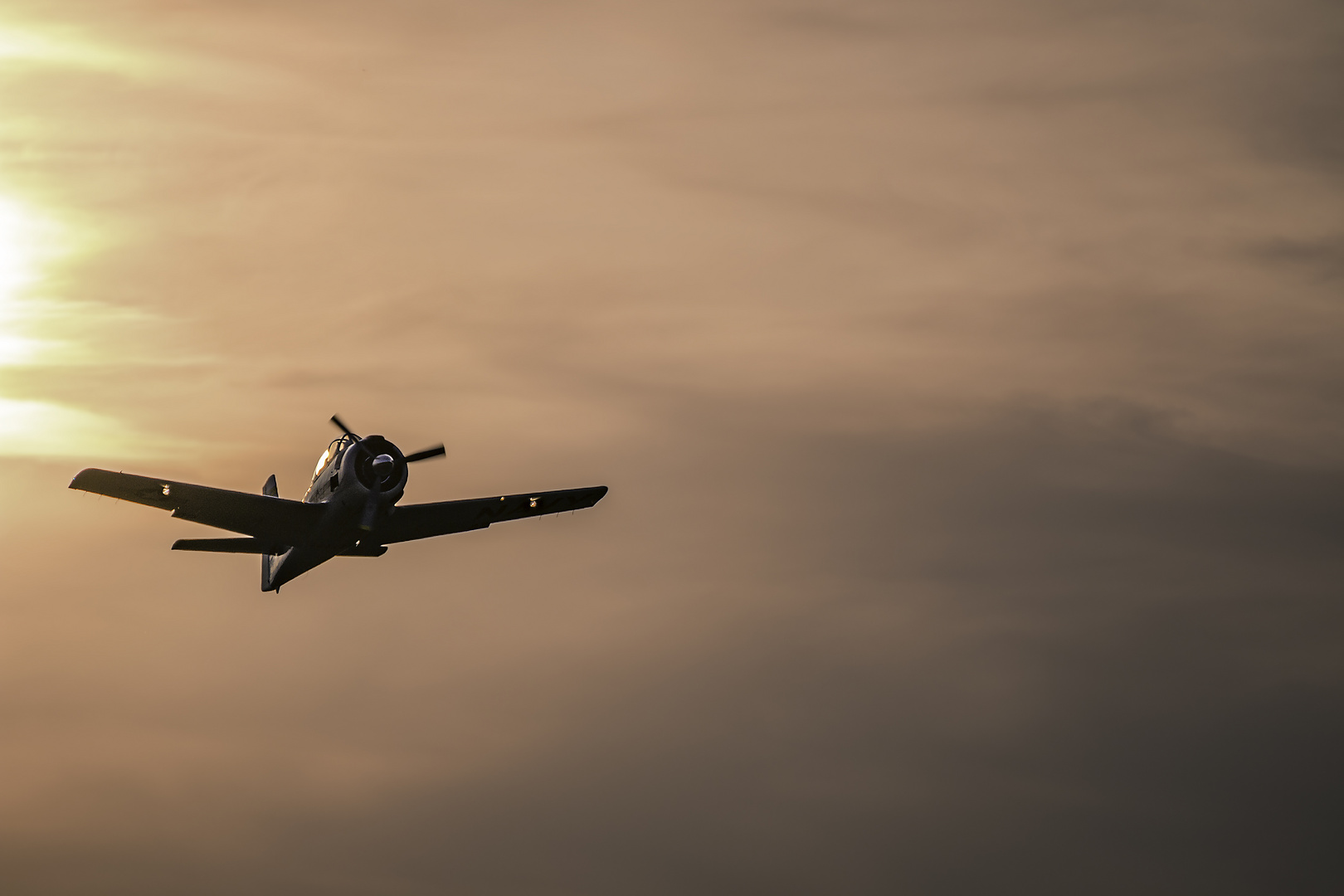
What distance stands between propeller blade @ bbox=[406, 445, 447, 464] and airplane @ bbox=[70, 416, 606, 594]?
0.03 meters

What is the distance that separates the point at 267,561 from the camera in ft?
196

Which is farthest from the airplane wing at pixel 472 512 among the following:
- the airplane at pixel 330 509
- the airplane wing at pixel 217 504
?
the airplane wing at pixel 217 504

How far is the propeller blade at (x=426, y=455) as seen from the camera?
1783 inches

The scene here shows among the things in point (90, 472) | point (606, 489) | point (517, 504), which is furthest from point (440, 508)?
point (90, 472)

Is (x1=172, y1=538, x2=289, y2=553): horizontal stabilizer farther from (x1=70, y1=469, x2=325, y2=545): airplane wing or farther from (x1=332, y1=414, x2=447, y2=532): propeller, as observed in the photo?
(x1=332, y1=414, x2=447, y2=532): propeller

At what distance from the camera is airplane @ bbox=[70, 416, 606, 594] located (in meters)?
44.7

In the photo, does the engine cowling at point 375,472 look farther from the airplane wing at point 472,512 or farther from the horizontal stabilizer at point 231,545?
the horizontal stabilizer at point 231,545

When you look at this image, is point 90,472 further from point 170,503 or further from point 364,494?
point 364,494

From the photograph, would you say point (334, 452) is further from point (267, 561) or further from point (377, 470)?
point (267, 561)

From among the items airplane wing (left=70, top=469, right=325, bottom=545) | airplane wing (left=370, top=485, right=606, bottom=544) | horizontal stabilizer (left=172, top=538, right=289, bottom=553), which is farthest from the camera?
airplane wing (left=370, top=485, right=606, bottom=544)

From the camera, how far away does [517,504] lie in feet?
168

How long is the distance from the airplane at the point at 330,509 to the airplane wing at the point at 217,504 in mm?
28

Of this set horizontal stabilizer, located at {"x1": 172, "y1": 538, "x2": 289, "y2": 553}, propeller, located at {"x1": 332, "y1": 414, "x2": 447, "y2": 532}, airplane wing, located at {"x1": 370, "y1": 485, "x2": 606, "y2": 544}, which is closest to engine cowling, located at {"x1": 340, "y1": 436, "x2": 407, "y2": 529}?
propeller, located at {"x1": 332, "y1": 414, "x2": 447, "y2": 532}

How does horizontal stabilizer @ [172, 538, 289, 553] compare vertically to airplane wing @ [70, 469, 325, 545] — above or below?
below
